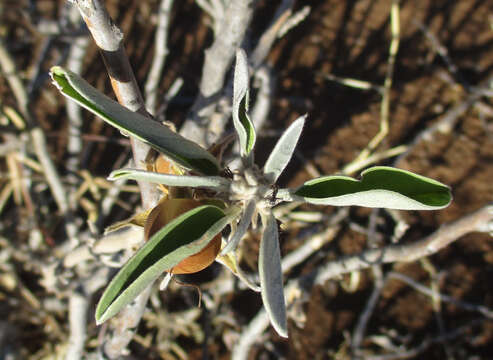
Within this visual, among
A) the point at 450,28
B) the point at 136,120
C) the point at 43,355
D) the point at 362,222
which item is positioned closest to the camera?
the point at 136,120

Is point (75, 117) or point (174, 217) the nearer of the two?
point (174, 217)

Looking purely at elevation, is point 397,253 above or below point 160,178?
below

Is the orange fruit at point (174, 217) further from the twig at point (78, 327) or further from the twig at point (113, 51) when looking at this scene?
the twig at point (78, 327)

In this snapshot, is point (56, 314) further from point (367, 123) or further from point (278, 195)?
point (367, 123)

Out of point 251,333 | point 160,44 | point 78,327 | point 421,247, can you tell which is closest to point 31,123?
point 160,44

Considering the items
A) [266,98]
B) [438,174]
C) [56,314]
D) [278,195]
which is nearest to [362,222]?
[438,174]

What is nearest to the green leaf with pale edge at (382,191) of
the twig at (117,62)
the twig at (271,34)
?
the twig at (117,62)

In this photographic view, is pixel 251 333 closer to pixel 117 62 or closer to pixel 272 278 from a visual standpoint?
pixel 272 278

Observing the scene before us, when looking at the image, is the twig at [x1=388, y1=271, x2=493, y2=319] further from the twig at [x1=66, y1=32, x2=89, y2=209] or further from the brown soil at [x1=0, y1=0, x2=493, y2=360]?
the twig at [x1=66, y1=32, x2=89, y2=209]
